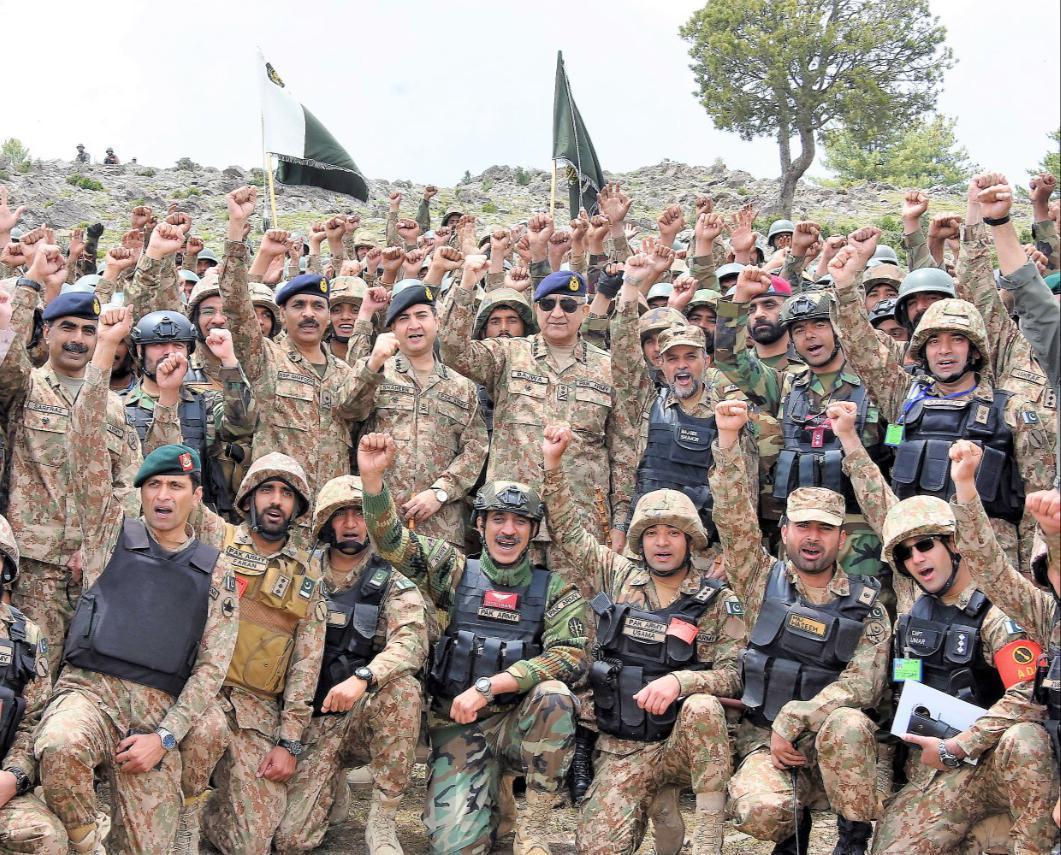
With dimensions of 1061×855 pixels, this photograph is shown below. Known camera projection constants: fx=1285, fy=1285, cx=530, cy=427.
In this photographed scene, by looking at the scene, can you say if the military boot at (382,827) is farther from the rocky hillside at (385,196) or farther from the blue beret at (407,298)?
the rocky hillside at (385,196)

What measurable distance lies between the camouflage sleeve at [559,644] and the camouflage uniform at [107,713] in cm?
177

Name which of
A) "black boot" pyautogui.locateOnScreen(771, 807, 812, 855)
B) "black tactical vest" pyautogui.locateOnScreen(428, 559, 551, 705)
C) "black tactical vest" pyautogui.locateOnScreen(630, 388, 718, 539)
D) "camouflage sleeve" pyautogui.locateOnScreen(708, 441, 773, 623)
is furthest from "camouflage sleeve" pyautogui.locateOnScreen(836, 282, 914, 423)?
"black boot" pyautogui.locateOnScreen(771, 807, 812, 855)

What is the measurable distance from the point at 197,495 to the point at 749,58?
44850 mm

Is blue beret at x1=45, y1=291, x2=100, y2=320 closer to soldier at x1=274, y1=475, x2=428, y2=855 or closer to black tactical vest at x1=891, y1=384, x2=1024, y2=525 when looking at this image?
soldier at x1=274, y1=475, x2=428, y2=855

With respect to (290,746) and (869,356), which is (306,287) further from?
(869,356)

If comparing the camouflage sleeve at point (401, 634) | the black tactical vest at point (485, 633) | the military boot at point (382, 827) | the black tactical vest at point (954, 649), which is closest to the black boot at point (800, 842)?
the black tactical vest at point (954, 649)

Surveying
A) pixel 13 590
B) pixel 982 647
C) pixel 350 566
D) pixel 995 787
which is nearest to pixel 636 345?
pixel 350 566

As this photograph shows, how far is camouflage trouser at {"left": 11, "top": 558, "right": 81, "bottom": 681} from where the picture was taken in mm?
8234

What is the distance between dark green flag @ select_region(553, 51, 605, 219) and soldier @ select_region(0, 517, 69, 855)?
11134 mm

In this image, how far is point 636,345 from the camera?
363 inches

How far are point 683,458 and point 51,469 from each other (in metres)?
4.25

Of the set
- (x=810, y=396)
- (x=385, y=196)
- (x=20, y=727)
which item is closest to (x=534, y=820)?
(x=20, y=727)

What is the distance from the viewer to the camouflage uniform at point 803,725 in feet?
22.5

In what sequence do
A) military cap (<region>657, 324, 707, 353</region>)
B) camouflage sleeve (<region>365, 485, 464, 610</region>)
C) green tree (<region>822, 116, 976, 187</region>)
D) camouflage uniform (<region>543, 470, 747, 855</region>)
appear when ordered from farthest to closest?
green tree (<region>822, 116, 976, 187</region>), military cap (<region>657, 324, 707, 353</region>), camouflage sleeve (<region>365, 485, 464, 610</region>), camouflage uniform (<region>543, 470, 747, 855</region>)
